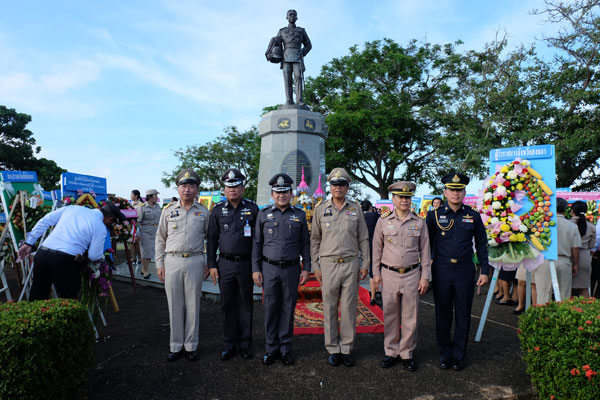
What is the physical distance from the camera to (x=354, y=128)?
20359 mm

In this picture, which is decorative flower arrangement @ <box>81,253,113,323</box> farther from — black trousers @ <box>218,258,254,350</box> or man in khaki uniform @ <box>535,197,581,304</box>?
man in khaki uniform @ <box>535,197,581,304</box>

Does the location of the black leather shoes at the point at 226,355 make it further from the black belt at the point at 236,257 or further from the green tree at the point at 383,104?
the green tree at the point at 383,104

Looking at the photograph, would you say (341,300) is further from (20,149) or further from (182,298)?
(20,149)

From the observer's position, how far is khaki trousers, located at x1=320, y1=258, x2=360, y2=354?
12.3 feet

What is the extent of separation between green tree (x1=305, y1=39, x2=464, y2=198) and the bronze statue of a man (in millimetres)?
10180

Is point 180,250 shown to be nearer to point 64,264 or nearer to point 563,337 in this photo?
point 64,264

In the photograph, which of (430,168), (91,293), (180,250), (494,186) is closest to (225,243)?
(180,250)

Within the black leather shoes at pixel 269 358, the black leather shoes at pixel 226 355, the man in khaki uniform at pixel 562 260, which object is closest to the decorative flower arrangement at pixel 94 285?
the black leather shoes at pixel 226 355

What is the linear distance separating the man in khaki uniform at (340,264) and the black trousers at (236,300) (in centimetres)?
74

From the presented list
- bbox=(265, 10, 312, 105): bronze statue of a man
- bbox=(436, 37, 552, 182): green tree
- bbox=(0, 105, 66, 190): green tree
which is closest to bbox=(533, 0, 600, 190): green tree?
bbox=(436, 37, 552, 182): green tree

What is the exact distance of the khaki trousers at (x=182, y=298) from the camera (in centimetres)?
387

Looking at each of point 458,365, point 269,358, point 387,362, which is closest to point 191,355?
point 269,358

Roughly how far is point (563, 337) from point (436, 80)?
2264cm

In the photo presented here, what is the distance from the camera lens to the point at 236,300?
3.99 meters
